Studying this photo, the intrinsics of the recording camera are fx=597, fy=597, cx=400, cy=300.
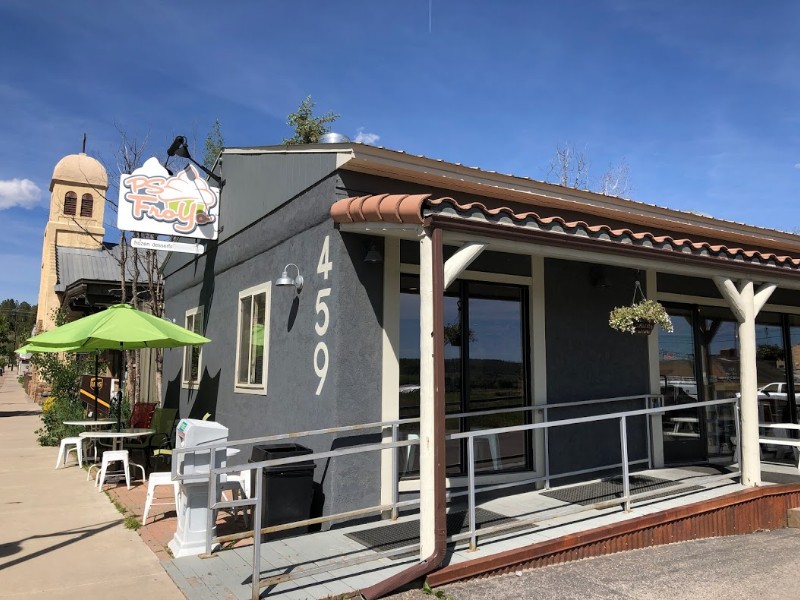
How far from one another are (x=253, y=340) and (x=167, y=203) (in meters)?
2.63

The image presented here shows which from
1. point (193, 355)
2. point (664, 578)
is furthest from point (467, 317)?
point (193, 355)

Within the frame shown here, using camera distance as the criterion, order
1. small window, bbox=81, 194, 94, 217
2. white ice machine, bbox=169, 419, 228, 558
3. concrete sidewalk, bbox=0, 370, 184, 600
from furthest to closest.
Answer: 1. small window, bbox=81, 194, 94, 217
2. white ice machine, bbox=169, 419, 228, 558
3. concrete sidewalk, bbox=0, 370, 184, 600

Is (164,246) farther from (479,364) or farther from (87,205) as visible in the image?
(87,205)

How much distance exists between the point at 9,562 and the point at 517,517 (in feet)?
13.6

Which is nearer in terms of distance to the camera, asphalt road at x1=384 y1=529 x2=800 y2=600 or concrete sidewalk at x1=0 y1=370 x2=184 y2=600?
asphalt road at x1=384 y1=529 x2=800 y2=600

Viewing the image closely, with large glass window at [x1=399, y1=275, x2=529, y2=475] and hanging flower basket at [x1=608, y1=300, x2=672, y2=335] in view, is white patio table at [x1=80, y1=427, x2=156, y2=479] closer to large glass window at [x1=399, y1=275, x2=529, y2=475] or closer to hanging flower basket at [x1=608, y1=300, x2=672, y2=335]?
large glass window at [x1=399, y1=275, x2=529, y2=475]

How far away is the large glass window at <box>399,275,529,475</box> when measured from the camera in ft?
19.7

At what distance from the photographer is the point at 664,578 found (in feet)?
14.4

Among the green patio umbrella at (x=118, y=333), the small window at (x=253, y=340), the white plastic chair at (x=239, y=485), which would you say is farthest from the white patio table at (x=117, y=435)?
the white plastic chair at (x=239, y=485)

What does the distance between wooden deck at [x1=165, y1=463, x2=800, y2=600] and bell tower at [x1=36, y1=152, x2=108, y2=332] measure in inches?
1095

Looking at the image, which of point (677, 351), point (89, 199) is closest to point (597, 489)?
point (677, 351)

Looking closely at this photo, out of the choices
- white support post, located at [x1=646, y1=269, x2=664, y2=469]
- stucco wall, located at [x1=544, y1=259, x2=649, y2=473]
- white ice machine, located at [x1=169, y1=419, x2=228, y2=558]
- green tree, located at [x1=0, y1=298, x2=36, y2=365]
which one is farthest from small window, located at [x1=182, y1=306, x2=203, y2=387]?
green tree, located at [x1=0, y1=298, x2=36, y2=365]

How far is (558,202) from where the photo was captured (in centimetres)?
714

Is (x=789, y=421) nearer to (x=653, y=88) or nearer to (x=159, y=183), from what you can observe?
(x=653, y=88)
